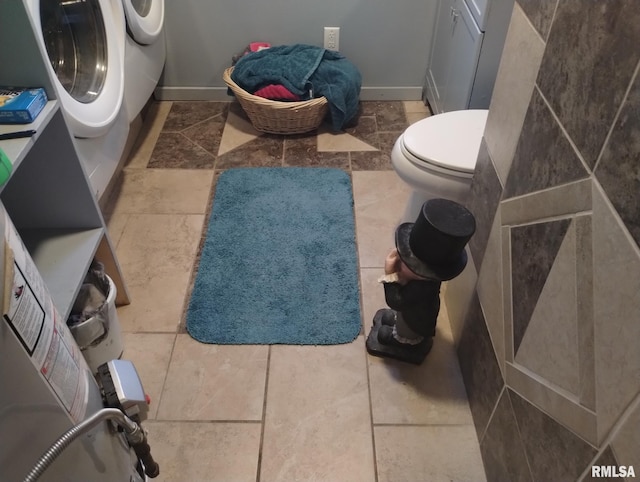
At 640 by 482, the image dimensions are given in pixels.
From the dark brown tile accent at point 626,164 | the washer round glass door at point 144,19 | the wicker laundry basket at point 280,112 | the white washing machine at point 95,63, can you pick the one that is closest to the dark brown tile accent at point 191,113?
the wicker laundry basket at point 280,112

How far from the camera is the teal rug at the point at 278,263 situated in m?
1.46

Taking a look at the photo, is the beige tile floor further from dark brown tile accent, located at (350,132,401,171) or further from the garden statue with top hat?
dark brown tile accent, located at (350,132,401,171)

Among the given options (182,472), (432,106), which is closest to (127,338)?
(182,472)

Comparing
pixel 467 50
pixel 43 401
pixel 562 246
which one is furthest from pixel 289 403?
pixel 467 50

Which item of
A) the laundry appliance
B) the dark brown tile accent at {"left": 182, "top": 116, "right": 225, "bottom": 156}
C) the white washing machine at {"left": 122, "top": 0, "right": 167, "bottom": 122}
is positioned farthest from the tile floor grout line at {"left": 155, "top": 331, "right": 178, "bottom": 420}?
the dark brown tile accent at {"left": 182, "top": 116, "right": 225, "bottom": 156}

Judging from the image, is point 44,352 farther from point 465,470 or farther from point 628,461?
point 465,470

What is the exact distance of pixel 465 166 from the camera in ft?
4.40

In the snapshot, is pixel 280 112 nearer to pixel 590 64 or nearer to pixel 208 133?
pixel 208 133

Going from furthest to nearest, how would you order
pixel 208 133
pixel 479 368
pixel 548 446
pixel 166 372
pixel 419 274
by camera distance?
1. pixel 208 133
2. pixel 166 372
3. pixel 479 368
4. pixel 419 274
5. pixel 548 446

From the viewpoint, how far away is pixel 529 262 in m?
0.90

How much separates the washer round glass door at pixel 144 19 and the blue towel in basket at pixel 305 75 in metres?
0.36

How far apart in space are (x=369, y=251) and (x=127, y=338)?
79 centimetres

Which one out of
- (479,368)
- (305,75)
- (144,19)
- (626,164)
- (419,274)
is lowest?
(479,368)

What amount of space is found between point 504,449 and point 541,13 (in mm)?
829
